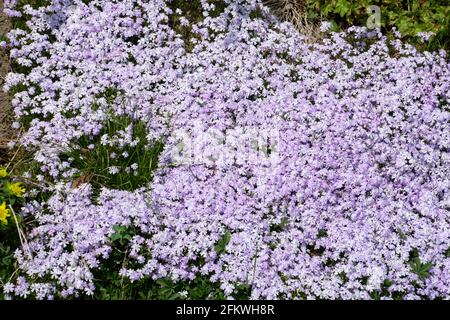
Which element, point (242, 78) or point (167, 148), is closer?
point (167, 148)

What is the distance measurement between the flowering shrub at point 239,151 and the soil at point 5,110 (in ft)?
0.73

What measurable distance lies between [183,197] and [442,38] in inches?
181

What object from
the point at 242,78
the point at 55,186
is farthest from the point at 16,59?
the point at 242,78

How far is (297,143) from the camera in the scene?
6.42m

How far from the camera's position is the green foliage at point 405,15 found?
25.2ft

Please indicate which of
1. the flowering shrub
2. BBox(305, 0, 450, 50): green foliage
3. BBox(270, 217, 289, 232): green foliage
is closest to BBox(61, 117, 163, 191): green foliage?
the flowering shrub

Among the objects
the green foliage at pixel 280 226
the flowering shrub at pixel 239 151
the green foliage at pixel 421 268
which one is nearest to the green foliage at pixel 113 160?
the flowering shrub at pixel 239 151

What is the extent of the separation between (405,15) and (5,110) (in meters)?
5.84

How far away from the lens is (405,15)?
7887 millimetres

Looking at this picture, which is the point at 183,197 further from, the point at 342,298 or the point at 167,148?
the point at 342,298

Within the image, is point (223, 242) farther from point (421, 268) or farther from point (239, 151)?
point (421, 268)

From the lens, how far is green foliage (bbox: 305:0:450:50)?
25.2ft
